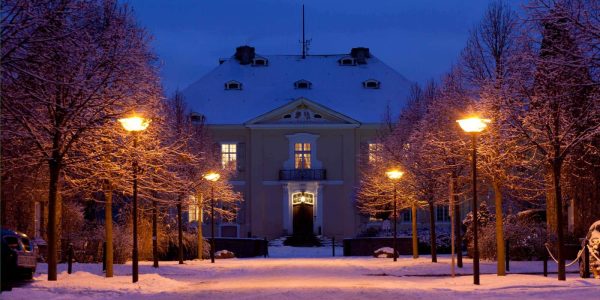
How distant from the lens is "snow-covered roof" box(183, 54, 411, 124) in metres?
65.3

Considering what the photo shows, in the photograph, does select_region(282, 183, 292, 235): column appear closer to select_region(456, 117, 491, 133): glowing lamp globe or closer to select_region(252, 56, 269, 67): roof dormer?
select_region(252, 56, 269, 67): roof dormer

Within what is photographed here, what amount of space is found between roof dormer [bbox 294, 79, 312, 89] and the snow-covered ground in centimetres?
3823

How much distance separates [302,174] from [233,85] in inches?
347

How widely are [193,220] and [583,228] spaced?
33971 mm

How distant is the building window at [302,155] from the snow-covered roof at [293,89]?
332 cm

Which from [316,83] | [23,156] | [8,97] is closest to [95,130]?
[23,156]

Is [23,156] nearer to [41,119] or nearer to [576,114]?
[41,119]

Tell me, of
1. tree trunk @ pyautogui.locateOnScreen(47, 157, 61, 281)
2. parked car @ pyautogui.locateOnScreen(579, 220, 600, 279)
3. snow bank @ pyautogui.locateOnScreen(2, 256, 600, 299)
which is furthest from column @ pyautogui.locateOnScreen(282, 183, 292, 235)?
tree trunk @ pyautogui.locateOnScreen(47, 157, 61, 281)

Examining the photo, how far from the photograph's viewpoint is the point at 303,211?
6469 centimetres

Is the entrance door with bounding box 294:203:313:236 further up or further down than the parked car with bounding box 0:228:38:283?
further up

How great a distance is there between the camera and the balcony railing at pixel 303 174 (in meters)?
64.7

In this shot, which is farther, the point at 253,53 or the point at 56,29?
the point at 253,53

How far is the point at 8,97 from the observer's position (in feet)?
54.2

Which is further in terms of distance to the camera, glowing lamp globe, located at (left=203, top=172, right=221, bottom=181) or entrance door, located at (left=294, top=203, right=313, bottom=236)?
entrance door, located at (left=294, top=203, right=313, bottom=236)
